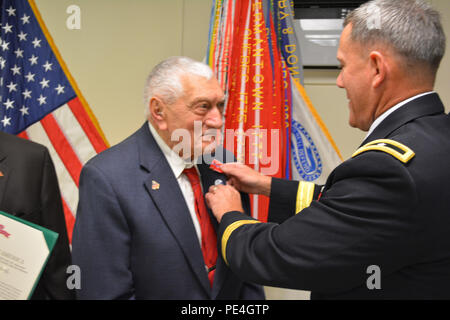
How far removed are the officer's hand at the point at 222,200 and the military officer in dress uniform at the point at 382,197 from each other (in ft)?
0.65

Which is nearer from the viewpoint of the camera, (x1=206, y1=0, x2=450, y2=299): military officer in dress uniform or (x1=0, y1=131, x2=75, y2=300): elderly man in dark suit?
(x1=206, y1=0, x2=450, y2=299): military officer in dress uniform

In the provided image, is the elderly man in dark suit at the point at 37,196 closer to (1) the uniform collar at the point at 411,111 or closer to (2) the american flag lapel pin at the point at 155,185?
(2) the american flag lapel pin at the point at 155,185

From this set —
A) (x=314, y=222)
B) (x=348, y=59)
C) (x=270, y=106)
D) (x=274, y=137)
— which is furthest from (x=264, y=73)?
(x=314, y=222)

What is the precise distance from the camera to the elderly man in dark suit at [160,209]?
4.23ft

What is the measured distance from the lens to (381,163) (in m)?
0.97

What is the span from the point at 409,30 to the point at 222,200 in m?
0.80

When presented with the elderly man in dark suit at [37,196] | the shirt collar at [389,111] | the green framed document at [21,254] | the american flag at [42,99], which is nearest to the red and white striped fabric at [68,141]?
the american flag at [42,99]

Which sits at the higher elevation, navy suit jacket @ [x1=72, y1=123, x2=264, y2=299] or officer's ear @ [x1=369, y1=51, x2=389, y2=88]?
officer's ear @ [x1=369, y1=51, x2=389, y2=88]

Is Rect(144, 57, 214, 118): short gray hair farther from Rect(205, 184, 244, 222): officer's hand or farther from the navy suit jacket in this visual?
Rect(205, 184, 244, 222): officer's hand

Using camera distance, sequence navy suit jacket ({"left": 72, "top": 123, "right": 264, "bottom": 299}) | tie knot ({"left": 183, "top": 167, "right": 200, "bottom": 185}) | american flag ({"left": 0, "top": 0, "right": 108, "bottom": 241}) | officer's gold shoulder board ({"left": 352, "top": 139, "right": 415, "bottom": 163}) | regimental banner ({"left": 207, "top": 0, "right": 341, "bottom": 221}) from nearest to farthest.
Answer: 1. officer's gold shoulder board ({"left": 352, "top": 139, "right": 415, "bottom": 163})
2. navy suit jacket ({"left": 72, "top": 123, "right": 264, "bottom": 299})
3. tie knot ({"left": 183, "top": 167, "right": 200, "bottom": 185})
4. regimental banner ({"left": 207, "top": 0, "right": 341, "bottom": 221})
5. american flag ({"left": 0, "top": 0, "right": 108, "bottom": 241})

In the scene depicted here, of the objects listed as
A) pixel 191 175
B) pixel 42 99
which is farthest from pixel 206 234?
pixel 42 99

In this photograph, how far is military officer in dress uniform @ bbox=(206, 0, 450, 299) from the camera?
964mm

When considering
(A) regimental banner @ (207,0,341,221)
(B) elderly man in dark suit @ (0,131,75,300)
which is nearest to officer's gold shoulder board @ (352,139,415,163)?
(B) elderly man in dark suit @ (0,131,75,300)

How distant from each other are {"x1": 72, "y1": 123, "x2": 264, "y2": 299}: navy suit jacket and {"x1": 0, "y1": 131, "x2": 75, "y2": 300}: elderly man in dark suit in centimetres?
16
